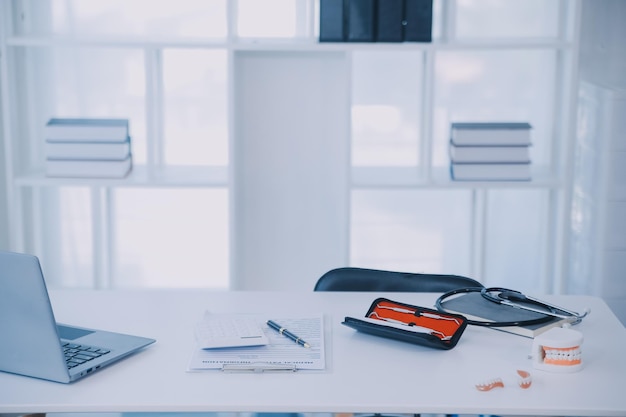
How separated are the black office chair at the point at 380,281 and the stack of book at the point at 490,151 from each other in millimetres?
1079

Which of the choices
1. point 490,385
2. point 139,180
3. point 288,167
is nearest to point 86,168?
point 139,180

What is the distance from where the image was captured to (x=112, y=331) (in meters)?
1.99

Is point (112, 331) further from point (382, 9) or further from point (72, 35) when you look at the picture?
point (72, 35)

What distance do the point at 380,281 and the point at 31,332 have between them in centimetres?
102

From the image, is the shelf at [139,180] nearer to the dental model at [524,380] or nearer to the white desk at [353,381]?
the white desk at [353,381]

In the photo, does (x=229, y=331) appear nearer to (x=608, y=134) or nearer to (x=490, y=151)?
(x=490, y=151)

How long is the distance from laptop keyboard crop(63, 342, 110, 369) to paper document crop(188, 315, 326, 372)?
199 mm

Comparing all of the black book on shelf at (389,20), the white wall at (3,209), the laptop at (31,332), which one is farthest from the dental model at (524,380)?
the white wall at (3,209)

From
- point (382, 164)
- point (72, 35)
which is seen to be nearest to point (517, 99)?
point (382, 164)

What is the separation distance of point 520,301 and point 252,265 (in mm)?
1866

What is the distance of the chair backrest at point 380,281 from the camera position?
2375 mm

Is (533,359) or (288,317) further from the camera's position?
(288,317)

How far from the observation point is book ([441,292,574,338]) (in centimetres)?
196

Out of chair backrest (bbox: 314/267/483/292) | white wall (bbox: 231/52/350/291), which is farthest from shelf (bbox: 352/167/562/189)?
chair backrest (bbox: 314/267/483/292)
